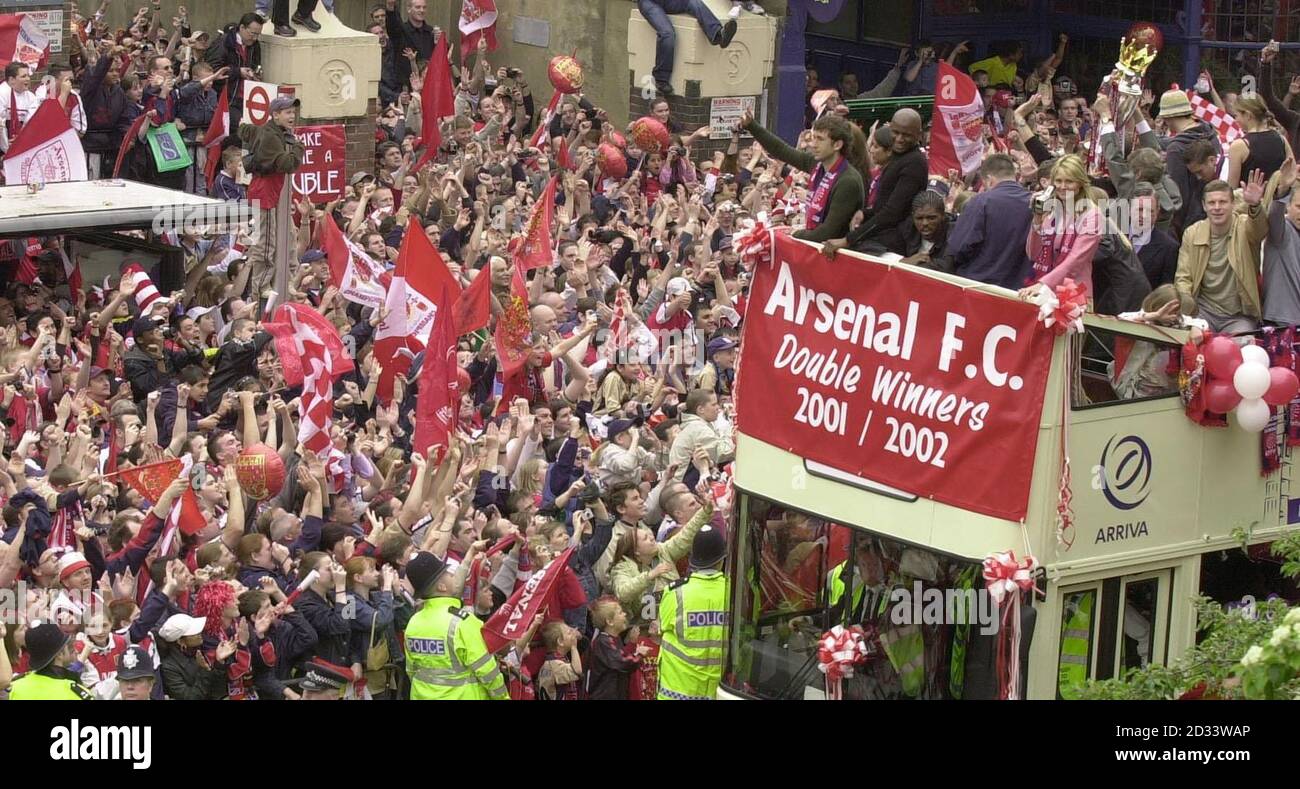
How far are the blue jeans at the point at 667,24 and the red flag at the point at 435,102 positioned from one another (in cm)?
438

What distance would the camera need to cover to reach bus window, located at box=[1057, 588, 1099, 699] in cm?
1057

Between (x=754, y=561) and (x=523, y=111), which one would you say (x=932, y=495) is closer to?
(x=754, y=561)

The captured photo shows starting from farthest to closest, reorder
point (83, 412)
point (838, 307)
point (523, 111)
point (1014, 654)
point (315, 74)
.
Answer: point (523, 111)
point (315, 74)
point (83, 412)
point (838, 307)
point (1014, 654)

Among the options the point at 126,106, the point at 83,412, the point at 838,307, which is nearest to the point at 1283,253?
the point at 838,307

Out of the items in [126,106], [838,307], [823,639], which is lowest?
[823,639]

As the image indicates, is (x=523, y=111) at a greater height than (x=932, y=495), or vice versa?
(x=523, y=111)

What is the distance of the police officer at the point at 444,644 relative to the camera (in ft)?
36.9

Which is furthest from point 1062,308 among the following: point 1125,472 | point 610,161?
point 610,161

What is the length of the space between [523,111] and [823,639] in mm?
15987

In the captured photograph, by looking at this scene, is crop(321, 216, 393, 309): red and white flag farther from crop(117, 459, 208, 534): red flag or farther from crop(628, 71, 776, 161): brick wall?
crop(628, 71, 776, 161): brick wall

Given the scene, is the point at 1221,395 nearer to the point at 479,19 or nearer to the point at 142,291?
the point at 142,291

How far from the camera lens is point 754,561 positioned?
37.1 ft

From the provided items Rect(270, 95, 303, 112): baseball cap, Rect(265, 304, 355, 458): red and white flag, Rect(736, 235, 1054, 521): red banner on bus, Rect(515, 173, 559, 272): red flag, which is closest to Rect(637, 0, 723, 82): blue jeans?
Rect(270, 95, 303, 112): baseball cap

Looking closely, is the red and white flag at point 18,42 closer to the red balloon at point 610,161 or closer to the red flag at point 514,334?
the red balloon at point 610,161
